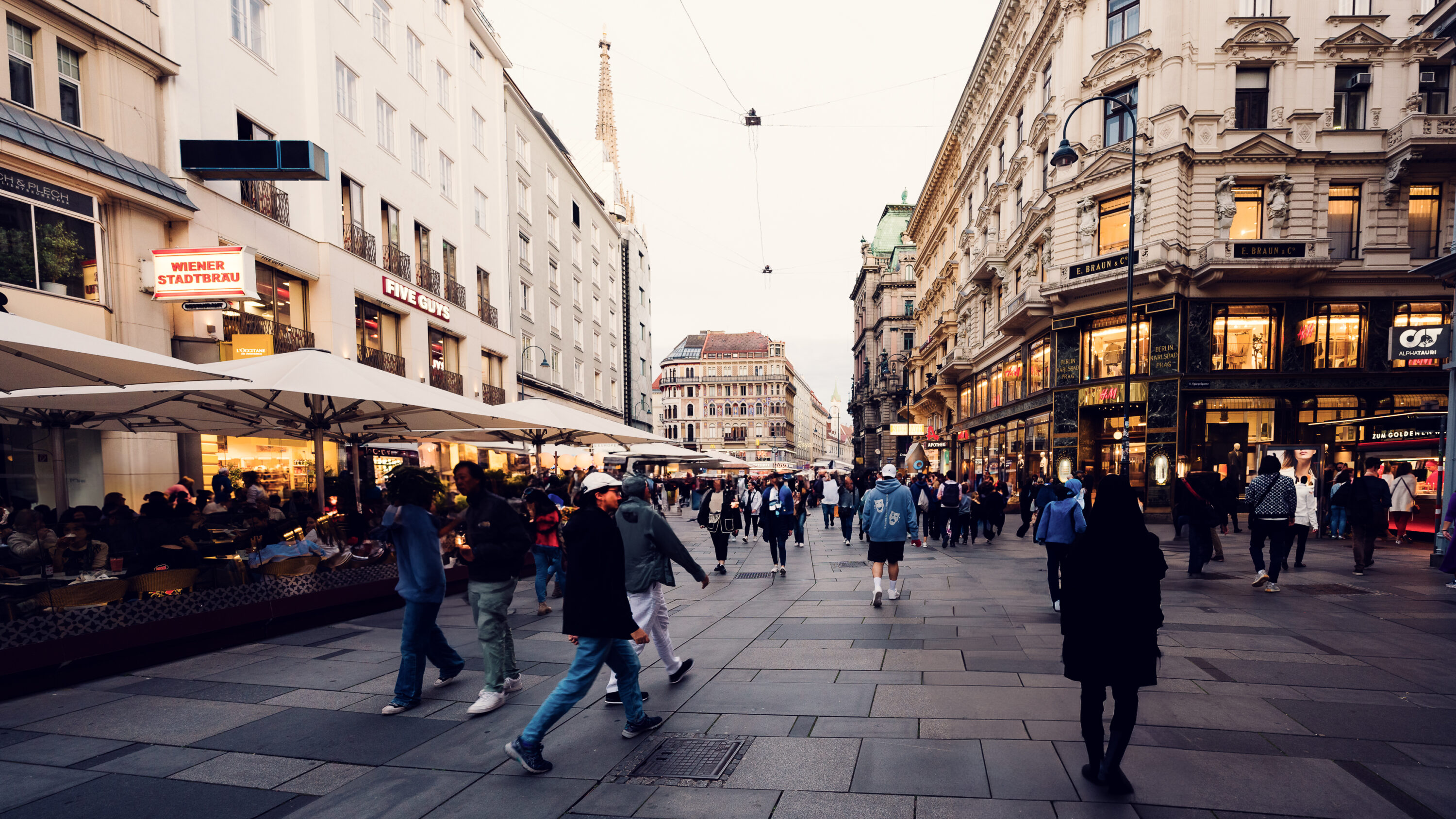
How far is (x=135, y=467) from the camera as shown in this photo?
13.1 m

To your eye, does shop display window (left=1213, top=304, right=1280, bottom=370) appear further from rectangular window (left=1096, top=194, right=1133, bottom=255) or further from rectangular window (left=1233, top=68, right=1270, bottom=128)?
rectangular window (left=1233, top=68, right=1270, bottom=128)

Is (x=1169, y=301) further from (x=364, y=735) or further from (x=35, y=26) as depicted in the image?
(x=35, y=26)

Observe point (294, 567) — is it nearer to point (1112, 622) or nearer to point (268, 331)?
point (1112, 622)

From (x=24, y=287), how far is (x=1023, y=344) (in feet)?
94.7

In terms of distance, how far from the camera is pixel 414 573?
17.0 feet

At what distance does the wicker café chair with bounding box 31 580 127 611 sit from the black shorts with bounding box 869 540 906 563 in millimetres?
7911

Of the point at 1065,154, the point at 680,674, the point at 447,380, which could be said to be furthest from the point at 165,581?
the point at 1065,154

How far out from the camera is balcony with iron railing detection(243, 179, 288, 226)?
1590cm

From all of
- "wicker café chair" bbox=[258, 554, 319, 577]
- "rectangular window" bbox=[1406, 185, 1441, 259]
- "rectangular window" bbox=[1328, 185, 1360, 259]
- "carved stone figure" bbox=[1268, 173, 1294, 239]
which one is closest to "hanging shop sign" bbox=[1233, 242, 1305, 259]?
"carved stone figure" bbox=[1268, 173, 1294, 239]

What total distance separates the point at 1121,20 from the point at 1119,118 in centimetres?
314

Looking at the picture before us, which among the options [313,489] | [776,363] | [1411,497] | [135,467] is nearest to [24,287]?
[135,467]

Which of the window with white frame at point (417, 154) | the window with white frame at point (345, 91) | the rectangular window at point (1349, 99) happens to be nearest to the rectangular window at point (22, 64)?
the window with white frame at point (345, 91)

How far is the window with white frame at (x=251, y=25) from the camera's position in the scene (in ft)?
52.3

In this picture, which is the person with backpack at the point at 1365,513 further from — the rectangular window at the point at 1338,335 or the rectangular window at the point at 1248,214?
the rectangular window at the point at 1248,214
